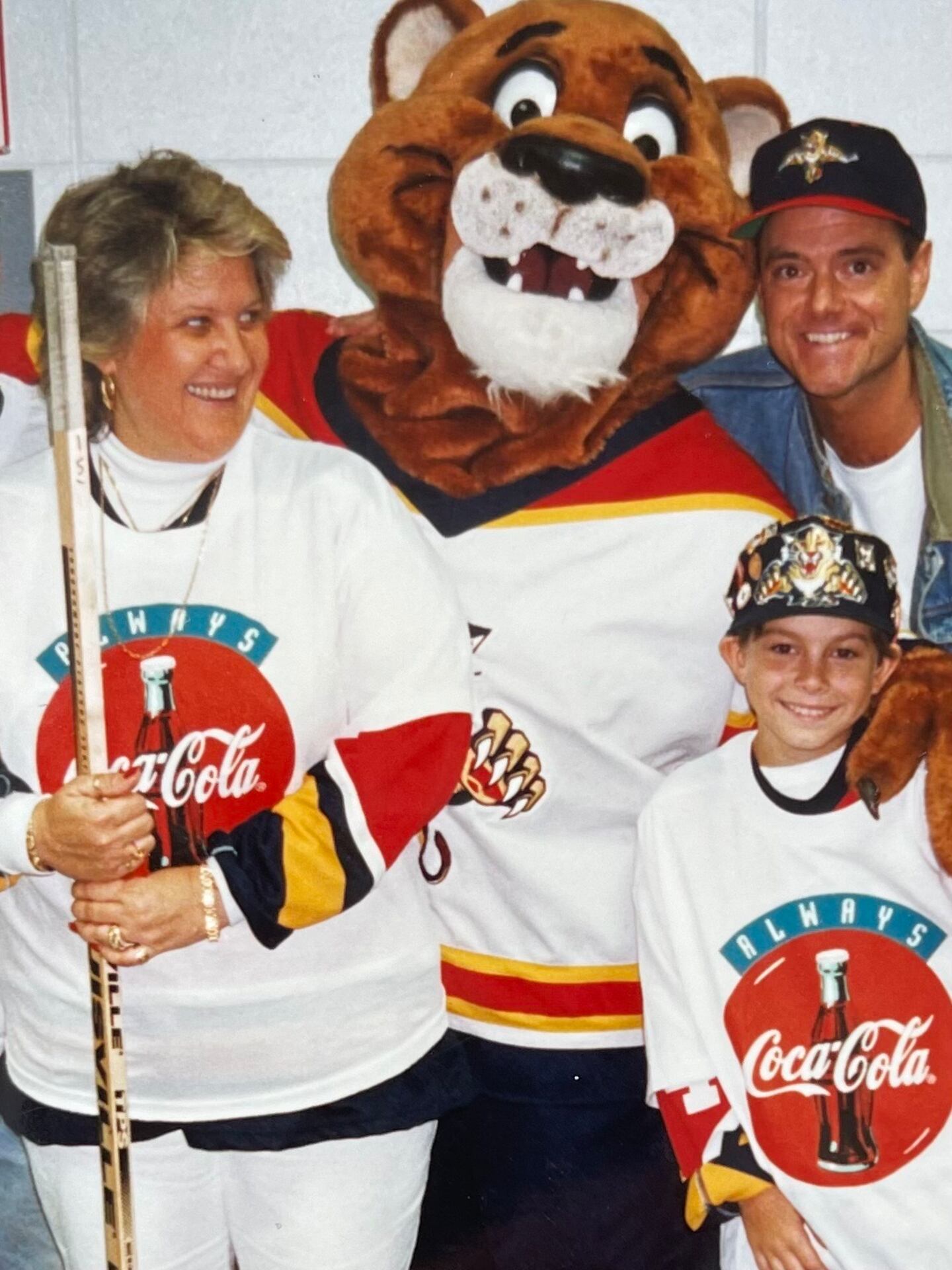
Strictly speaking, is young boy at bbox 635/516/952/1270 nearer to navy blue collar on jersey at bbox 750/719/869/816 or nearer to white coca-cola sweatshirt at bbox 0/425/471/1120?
navy blue collar on jersey at bbox 750/719/869/816

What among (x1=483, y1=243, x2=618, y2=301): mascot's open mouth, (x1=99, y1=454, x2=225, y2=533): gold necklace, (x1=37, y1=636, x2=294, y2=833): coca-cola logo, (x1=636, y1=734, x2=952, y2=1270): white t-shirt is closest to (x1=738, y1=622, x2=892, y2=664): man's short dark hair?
(x1=636, y1=734, x2=952, y2=1270): white t-shirt

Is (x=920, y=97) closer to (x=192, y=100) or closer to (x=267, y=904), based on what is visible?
(x=192, y=100)

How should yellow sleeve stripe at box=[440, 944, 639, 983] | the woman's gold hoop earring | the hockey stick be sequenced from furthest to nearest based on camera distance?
1. yellow sleeve stripe at box=[440, 944, 639, 983]
2. the woman's gold hoop earring
3. the hockey stick

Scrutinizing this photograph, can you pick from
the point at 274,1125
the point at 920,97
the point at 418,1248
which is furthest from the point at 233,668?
the point at 920,97

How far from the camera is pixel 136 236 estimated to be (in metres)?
1.56

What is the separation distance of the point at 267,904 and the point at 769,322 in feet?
2.68

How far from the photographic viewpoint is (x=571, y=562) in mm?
1657

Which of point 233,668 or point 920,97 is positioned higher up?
point 920,97

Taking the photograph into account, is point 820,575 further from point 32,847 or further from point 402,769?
point 32,847

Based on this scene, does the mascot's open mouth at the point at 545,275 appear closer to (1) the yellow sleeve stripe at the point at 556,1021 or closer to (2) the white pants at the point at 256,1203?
(1) the yellow sleeve stripe at the point at 556,1021

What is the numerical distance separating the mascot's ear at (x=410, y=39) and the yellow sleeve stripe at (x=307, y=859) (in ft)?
2.47

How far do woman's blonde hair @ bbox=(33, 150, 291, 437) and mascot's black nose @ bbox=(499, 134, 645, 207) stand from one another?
290 millimetres

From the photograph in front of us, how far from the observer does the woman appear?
1.59m

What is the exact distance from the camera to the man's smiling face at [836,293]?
158 centimetres
